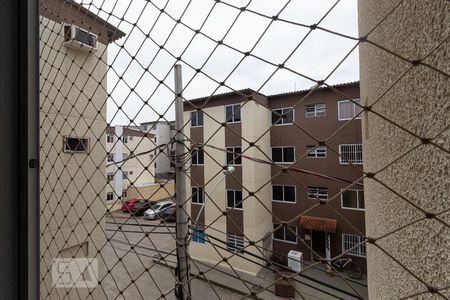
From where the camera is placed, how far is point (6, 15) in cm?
51

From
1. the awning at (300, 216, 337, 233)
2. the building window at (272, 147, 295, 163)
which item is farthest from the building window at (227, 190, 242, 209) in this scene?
the awning at (300, 216, 337, 233)

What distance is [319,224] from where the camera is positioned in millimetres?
5012

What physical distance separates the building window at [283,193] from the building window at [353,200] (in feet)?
3.15

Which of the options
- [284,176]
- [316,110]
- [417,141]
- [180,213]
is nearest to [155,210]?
[180,213]

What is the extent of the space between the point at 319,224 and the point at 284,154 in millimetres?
1606

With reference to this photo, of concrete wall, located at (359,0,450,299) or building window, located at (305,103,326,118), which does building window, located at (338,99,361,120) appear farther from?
concrete wall, located at (359,0,450,299)

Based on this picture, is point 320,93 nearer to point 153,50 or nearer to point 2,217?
point 153,50

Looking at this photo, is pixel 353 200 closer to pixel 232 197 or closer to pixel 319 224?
pixel 319 224

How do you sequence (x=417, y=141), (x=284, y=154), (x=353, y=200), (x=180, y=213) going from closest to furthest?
1. (x=417, y=141)
2. (x=180, y=213)
3. (x=353, y=200)
4. (x=284, y=154)

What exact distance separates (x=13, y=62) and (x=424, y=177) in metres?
0.75

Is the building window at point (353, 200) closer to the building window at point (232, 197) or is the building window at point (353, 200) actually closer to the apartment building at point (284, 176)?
the apartment building at point (284, 176)

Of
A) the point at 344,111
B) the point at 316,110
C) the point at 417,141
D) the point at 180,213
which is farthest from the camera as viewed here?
the point at 316,110

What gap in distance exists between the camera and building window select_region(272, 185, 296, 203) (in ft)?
16.9

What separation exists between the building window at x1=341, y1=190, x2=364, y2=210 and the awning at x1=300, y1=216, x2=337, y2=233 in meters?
0.49
